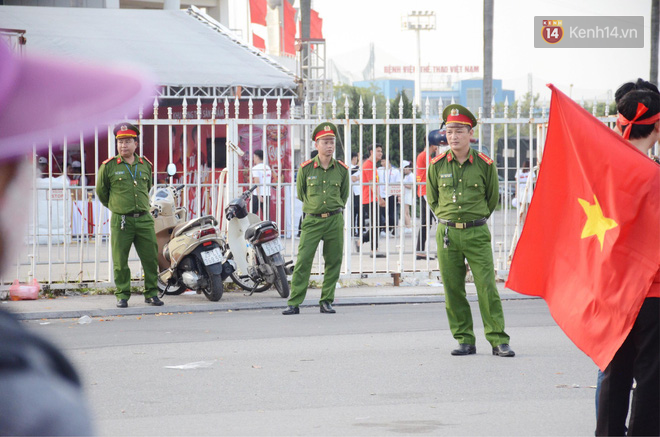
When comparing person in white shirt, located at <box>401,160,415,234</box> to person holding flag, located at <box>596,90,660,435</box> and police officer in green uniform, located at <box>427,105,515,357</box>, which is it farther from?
person holding flag, located at <box>596,90,660,435</box>

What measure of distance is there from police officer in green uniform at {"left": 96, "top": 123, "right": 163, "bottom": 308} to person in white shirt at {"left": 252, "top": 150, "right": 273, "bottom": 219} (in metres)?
1.84

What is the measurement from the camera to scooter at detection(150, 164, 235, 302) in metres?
10.8

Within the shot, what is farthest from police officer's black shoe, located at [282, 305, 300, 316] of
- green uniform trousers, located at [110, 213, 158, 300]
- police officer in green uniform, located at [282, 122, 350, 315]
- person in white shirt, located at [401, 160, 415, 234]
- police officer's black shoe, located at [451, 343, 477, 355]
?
police officer's black shoe, located at [451, 343, 477, 355]

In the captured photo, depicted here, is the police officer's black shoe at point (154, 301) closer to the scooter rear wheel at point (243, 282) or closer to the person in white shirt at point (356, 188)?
the scooter rear wheel at point (243, 282)

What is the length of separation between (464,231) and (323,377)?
5.89 feet

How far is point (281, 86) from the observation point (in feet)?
70.9

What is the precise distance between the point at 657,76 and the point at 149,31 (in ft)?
41.8

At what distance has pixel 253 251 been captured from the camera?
11148 mm

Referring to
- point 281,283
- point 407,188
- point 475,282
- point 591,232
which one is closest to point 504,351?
point 475,282

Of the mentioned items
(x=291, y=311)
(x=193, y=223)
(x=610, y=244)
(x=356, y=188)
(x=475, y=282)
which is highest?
(x=610, y=244)

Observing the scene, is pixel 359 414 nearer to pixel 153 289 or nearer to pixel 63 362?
pixel 63 362

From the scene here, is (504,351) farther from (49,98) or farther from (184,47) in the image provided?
(184,47)

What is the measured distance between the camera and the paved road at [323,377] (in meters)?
5.43

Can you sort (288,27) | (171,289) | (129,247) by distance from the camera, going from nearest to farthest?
(129,247)
(171,289)
(288,27)
